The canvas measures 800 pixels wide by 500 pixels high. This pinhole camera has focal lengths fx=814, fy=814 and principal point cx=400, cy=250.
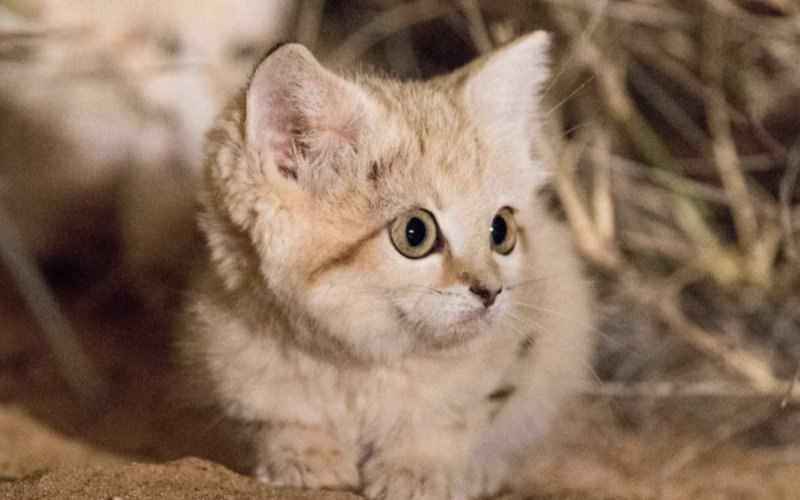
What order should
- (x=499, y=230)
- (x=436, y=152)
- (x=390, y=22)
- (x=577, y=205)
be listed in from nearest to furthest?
1. (x=436, y=152)
2. (x=499, y=230)
3. (x=577, y=205)
4. (x=390, y=22)

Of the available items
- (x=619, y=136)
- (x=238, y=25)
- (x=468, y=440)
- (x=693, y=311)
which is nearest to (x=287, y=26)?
(x=238, y=25)

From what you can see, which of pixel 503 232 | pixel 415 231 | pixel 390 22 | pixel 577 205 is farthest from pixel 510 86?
pixel 390 22

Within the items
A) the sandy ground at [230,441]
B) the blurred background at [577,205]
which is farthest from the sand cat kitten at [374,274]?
the blurred background at [577,205]

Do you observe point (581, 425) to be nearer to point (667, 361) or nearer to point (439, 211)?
point (667, 361)

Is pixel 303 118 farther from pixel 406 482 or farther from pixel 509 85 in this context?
pixel 406 482

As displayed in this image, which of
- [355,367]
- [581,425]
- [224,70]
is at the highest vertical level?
[224,70]

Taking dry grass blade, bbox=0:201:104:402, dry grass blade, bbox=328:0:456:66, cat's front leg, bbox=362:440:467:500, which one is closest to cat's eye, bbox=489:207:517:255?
cat's front leg, bbox=362:440:467:500

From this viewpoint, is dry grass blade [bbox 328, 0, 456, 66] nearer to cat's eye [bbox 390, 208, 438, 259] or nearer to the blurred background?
the blurred background
